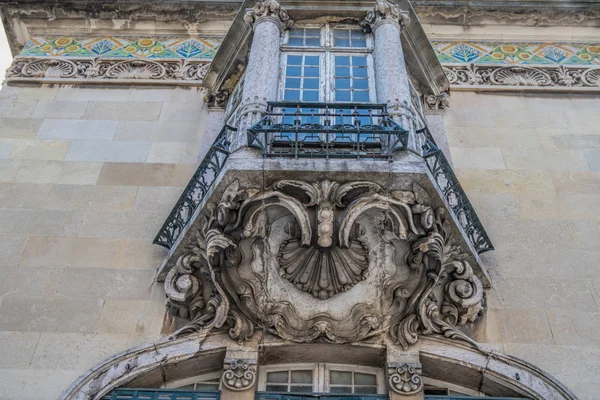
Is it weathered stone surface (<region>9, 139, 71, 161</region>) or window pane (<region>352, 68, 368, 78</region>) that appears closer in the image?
window pane (<region>352, 68, 368, 78</region>)

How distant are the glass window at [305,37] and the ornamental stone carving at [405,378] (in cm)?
507

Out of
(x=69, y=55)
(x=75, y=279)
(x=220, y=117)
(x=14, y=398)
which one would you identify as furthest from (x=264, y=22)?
(x=14, y=398)

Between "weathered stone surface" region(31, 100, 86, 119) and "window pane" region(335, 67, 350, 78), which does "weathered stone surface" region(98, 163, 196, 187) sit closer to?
"weathered stone surface" region(31, 100, 86, 119)

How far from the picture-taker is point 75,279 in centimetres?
826

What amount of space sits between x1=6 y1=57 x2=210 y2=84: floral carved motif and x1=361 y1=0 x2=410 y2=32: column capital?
279 cm

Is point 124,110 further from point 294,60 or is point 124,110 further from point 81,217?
point 294,60

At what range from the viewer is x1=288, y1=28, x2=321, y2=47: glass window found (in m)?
10.4

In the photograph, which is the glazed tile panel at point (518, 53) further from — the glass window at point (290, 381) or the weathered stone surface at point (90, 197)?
the glass window at point (290, 381)

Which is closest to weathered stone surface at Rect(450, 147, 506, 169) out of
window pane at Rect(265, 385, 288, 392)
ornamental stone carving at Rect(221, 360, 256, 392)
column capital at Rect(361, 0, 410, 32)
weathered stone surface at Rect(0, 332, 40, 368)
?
column capital at Rect(361, 0, 410, 32)

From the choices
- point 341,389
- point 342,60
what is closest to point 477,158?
point 342,60

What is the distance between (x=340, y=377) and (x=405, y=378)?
0.73 metres

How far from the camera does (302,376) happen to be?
7.58 meters

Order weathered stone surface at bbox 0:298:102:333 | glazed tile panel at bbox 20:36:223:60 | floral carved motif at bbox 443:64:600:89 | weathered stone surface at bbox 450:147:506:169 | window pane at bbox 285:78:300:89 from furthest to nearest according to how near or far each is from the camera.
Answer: glazed tile panel at bbox 20:36:223:60 < floral carved motif at bbox 443:64:600:89 < weathered stone surface at bbox 450:147:506:169 < window pane at bbox 285:78:300:89 < weathered stone surface at bbox 0:298:102:333

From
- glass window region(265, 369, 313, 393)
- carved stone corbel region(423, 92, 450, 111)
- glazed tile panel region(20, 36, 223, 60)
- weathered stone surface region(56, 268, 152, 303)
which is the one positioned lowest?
glass window region(265, 369, 313, 393)
